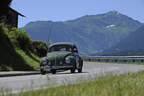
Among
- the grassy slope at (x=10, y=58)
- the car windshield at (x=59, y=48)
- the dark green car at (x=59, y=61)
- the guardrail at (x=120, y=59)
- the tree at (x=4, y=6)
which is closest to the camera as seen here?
the dark green car at (x=59, y=61)

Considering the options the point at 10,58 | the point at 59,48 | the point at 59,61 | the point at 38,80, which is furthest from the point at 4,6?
the point at 38,80

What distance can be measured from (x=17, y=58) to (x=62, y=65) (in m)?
8.07

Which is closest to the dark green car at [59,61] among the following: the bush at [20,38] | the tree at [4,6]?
the tree at [4,6]

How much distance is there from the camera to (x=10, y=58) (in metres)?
26.0

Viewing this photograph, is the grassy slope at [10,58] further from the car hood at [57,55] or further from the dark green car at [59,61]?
the car hood at [57,55]

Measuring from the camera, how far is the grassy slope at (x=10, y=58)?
2449 centimetres

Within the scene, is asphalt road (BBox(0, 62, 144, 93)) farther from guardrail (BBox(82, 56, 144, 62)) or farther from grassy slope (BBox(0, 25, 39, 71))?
guardrail (BBox(82, 56, 144, 62))

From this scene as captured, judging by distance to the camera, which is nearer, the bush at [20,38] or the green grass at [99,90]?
the green grass at [99,90]

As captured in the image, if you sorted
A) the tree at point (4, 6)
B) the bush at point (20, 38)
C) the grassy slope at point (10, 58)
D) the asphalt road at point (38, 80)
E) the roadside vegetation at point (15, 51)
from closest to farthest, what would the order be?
the asphalt road at point (38, 80), the grassy slope at point (10, 58), the roadside vegetation at point (15, 51), the tree at point (4, 6), the bush at point (20, 38)

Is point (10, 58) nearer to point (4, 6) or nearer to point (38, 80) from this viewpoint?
point (4, 6)

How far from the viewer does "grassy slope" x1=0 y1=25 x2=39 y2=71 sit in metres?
24.5

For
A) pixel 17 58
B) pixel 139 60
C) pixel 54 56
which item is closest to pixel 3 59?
pixel 17 58

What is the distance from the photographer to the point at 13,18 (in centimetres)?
5369

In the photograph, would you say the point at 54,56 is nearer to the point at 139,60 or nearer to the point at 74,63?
the point at 74,63
